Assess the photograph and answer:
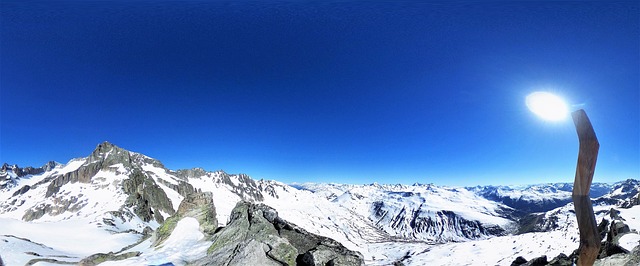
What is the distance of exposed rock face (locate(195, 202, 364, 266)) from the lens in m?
17.0

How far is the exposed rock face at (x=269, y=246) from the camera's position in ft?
55.6

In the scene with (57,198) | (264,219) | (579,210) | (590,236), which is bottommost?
(590,236)

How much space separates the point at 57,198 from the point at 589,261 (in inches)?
10093

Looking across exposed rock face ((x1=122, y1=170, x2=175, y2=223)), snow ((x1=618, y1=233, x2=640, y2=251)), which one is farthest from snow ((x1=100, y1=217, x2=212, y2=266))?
exposed rock face ((x1=122, y1=170, x2=175, y2=223))

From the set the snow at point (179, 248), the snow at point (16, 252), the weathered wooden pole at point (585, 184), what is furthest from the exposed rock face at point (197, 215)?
the weathered wooden pole at point (585, 184)

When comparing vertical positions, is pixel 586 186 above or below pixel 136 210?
below

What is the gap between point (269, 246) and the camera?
18.0 m

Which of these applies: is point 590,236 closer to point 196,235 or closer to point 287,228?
Answer: point 287,228

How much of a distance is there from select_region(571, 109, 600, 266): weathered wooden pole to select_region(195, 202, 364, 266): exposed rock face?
13.9 m

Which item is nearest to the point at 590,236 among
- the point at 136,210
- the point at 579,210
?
the point at 579,210

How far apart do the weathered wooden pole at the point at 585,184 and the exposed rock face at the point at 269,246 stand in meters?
13.9

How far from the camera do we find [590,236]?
3990mm

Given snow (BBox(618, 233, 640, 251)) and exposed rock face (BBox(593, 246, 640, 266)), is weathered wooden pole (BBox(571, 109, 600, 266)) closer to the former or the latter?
exposed rock face (BBox(593, 246, 640, 266))

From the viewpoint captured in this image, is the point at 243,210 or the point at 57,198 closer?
the point at 243,210
